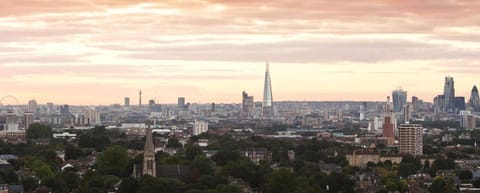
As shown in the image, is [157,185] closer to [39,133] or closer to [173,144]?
[173,144]

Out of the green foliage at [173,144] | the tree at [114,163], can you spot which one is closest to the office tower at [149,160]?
the tree at [114,163]

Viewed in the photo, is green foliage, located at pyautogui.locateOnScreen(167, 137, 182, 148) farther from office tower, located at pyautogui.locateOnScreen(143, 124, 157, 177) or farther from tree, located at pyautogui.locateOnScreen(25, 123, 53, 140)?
office tower, located at pyautogui.locateOnScreen(143, 124, 157, 177)

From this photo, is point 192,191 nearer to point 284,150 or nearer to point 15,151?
point 15,151

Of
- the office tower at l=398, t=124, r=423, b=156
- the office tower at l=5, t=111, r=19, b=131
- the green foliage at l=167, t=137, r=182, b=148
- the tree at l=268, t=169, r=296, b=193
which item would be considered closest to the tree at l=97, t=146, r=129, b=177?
the tree at l=268, t=169, r=296, b=193

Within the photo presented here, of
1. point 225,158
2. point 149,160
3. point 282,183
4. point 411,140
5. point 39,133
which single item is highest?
point 39,133

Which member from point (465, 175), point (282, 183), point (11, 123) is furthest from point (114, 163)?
point (11, 123)

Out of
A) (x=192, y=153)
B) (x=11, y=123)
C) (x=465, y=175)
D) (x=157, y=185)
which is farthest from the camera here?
(x=11, y=123)

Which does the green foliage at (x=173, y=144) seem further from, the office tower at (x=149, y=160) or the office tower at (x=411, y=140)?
the office tower at (x=149, y=160)
